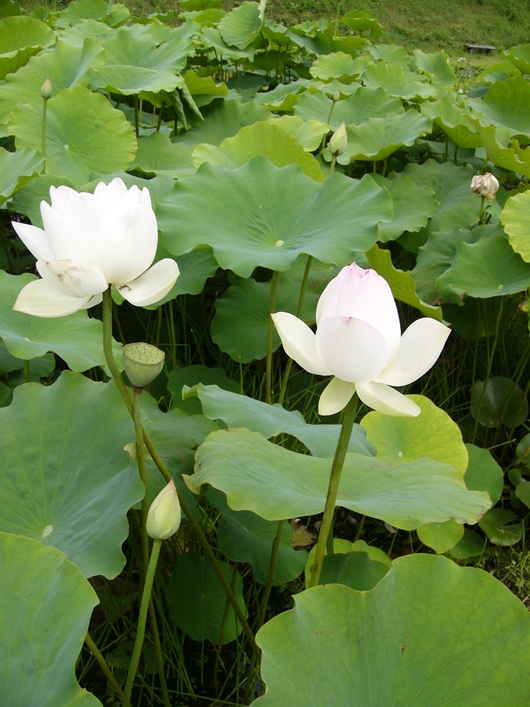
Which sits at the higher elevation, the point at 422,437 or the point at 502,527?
the point at 422,437

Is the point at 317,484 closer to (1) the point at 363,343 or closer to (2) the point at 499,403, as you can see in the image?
(1) the point at 363,343

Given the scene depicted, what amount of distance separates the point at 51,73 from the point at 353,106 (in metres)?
1.08

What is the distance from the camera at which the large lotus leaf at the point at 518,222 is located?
1726 mm

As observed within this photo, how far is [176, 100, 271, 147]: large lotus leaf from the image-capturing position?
235 cm

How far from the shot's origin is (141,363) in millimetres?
703

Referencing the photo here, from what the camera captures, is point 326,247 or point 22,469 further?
point 326,247

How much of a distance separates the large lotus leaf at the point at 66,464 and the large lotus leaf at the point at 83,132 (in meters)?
1.06

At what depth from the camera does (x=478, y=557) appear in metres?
1.69

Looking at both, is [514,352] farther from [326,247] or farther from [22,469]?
[22,469]

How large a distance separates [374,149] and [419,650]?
1827mm

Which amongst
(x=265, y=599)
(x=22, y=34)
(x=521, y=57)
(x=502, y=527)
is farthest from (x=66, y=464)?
(x=521, y=57)

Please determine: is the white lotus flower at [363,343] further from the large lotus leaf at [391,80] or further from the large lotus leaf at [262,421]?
the large lotus leaf at [391,80]

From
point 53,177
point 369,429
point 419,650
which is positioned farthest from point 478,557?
point 53,177

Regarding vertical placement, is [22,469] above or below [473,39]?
above
